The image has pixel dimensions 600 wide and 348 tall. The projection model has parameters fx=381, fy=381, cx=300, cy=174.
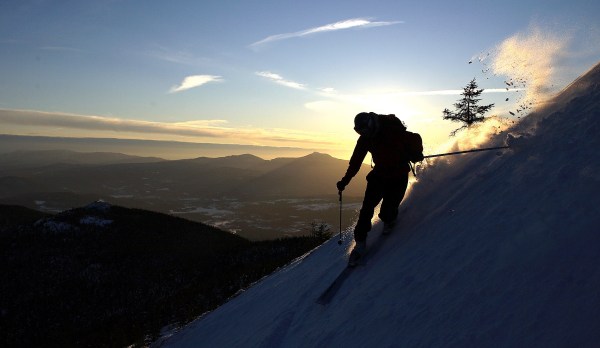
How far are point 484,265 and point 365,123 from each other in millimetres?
3702

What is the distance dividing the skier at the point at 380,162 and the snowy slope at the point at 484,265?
62 cm

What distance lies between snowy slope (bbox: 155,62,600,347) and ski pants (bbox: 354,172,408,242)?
1.88 feet

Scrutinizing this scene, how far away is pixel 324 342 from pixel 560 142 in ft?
17.6

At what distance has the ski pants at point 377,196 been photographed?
811 centimetres

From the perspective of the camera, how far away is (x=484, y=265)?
5.11 meters

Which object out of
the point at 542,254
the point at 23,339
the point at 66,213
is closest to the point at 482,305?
the point at 542,254

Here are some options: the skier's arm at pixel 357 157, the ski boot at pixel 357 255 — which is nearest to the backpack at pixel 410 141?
the skier's arm at pixel 357 157

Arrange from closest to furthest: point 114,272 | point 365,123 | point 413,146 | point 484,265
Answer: point 484,265
point 365,123
point 413,146
point 114,272

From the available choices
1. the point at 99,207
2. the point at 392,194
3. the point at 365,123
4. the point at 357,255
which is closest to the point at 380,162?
the point at 392,194

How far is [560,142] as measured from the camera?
677 cm

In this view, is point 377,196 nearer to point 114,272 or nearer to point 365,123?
point 365,123

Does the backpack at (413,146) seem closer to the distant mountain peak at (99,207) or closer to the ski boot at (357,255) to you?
the ski boot at (357,255)

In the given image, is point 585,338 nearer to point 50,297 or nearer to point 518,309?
point 518,309

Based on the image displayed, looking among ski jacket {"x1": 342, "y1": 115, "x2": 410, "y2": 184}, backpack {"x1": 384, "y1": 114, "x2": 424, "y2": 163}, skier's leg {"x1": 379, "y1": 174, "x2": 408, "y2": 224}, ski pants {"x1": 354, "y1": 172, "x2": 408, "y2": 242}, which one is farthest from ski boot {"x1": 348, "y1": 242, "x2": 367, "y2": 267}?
backpack {"x1": 384, "y1": 114, "x2": 424, "y2": 163}
